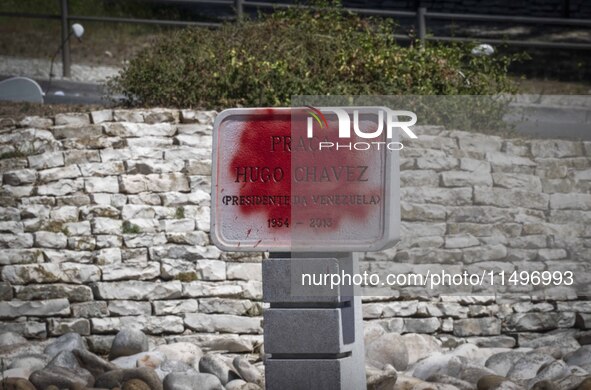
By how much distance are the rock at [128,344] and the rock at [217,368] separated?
64cm

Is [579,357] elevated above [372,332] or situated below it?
below

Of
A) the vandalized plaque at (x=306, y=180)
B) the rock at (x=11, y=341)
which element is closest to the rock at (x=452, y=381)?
the vandalized plaque at (x=306, y=180)

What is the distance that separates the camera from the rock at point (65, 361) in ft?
19.4

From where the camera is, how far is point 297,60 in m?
8.54

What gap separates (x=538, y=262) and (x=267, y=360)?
3.32 metres

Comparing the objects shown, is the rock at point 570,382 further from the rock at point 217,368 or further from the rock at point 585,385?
the rock at point 217,368

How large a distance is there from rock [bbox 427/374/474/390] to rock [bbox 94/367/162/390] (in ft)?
4.75

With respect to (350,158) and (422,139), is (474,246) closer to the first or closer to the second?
(422,139)

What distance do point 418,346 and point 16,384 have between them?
263 cm

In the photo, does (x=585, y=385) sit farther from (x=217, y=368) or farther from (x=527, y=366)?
(x=217, y=368)

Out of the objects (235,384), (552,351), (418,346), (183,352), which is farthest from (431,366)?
(183,352)

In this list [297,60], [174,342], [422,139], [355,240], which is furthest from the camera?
[297,60]

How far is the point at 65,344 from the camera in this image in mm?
6688

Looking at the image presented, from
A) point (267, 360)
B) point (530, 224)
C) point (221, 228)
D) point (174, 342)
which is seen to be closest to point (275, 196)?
point (221, 228)
